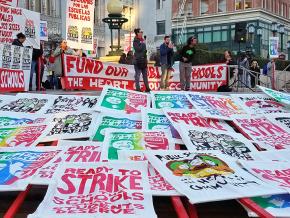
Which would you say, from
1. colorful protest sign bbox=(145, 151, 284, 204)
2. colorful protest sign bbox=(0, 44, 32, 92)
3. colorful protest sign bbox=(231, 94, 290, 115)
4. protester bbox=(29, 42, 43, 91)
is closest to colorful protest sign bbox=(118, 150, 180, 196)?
colorful protest sign bbox=(145, 151, 284, 204)

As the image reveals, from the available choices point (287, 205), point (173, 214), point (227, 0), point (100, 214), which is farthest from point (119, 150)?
point (227, 0)

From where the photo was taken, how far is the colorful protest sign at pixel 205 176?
4613mm

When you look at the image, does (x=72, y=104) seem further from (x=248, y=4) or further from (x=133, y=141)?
(x=248, y=4)

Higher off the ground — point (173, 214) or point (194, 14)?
point (194, 14)

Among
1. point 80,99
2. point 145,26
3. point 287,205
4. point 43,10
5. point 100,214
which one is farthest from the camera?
point 145,26

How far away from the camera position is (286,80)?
91.9 feet

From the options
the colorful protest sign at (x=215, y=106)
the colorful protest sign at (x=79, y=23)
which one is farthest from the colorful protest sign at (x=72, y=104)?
the colorful protest sign at (x=79, y=23)

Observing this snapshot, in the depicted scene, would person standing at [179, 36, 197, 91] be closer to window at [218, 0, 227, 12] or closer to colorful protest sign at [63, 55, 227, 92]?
colorful protest sign at [63, 55, 227, 92]

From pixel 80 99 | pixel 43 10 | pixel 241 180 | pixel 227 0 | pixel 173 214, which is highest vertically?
pixel 227 0

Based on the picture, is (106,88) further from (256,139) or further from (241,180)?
(241,180)

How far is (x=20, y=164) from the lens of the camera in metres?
5.50

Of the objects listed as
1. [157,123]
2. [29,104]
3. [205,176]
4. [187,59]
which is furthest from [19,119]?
A: [187,59]

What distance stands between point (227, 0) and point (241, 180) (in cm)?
5210

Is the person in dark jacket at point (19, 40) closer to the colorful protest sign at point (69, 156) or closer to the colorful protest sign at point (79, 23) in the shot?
the colorful protest sign at point (79, 23)
